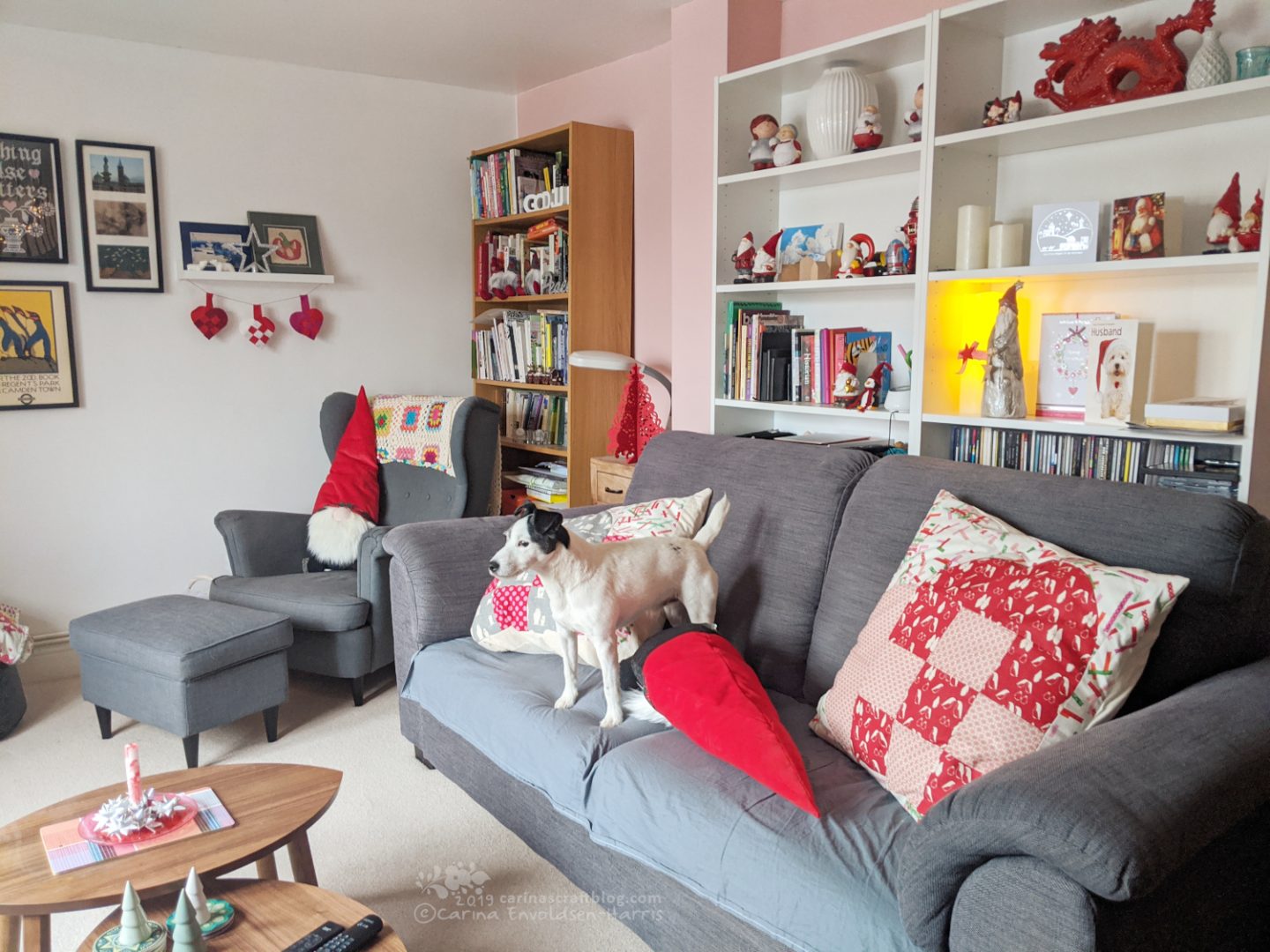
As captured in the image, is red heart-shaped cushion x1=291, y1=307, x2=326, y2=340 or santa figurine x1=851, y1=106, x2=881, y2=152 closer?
santa figurine x1=851, y1=106, x2=881, y2=152

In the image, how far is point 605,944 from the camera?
6.00 ft

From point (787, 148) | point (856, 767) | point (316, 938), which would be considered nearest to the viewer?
point (316, 938)

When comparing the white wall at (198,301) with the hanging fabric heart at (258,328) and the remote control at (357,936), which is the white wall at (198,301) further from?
the remote control at (357,936)

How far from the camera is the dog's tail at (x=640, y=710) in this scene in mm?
1854

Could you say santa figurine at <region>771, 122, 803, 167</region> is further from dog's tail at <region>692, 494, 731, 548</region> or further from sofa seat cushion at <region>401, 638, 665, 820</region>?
sofa seat cushion at <region>401, 638, 665, 820</region>

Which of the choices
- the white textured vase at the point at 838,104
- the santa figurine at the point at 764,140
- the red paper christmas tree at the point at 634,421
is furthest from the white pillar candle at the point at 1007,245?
the red paper christmas tree at the point at 634,421

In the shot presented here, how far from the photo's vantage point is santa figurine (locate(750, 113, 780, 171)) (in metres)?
2.89

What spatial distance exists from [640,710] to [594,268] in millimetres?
2278

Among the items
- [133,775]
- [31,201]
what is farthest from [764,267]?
[31,201]

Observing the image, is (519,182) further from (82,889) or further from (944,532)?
(82,889)

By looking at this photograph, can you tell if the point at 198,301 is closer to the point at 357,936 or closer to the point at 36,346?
the point at 36,346

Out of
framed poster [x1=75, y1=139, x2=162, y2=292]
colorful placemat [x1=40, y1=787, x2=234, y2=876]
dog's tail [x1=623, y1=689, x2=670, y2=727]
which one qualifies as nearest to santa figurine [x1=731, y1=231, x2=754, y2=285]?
dog's tail [x1=623, y1=689, x2=670, y2=727]

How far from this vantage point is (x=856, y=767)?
1.62 metres

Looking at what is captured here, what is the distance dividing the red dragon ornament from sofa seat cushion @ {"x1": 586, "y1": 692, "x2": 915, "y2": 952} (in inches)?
63.7
